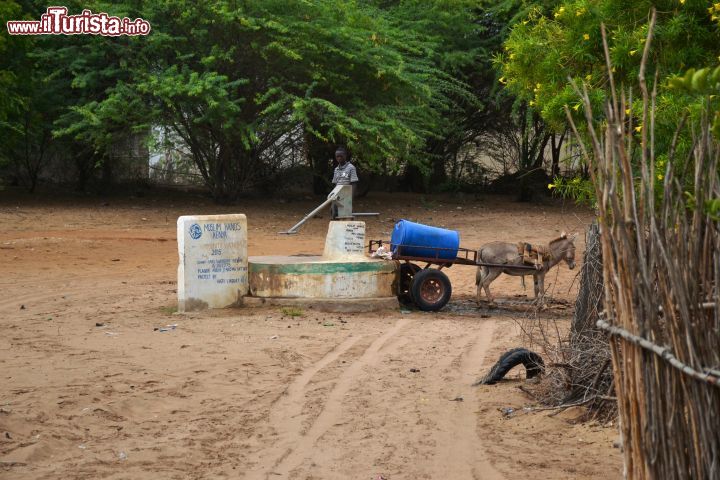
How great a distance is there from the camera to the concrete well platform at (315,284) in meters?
12.2

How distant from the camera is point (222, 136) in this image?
22203 millimetres

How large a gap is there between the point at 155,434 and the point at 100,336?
3578mm

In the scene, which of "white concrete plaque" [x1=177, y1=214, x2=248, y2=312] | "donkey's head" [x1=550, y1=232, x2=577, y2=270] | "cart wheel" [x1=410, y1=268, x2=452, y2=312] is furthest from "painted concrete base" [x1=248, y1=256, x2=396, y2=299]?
"donkey's head" [x1=550, y1=232, x2=577, y2=270]

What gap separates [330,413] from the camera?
7.39 metres

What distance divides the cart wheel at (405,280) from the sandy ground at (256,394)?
0.65 m

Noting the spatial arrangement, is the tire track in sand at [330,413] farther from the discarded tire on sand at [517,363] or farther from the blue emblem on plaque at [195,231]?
the blue emblem on plaque at [195,231]

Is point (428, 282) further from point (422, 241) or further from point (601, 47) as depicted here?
point (601, 47)

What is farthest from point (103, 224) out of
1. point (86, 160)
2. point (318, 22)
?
point (318, 22)

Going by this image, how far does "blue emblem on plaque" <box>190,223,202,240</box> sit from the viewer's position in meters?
11.7

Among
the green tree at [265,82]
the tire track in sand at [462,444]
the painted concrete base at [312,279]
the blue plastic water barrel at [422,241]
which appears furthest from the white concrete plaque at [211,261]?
the green tree at [265,82]

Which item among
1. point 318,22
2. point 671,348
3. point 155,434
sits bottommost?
point 155,434

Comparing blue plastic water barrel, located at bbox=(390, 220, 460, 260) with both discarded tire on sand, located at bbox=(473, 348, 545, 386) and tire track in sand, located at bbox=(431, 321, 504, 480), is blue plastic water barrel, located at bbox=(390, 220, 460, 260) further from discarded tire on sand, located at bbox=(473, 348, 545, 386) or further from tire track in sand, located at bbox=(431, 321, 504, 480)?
discarded tire on sand, located at bbox=(473, 348, 545, 386)

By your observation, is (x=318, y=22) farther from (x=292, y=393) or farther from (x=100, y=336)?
(x=292, y=393)

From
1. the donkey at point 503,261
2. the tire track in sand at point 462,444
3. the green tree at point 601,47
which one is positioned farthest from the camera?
the donkey at point 503,261
